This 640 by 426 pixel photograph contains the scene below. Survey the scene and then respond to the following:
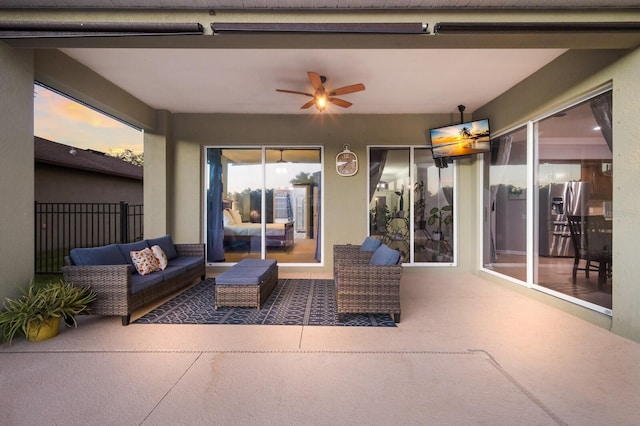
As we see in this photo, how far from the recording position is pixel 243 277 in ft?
13.0

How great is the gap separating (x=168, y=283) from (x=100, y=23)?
10.2ft

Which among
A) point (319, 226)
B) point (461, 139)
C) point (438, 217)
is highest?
point (461, 139)

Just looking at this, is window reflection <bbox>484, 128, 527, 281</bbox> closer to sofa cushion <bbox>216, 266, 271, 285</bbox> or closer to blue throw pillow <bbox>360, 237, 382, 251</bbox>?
blue throw pillow <bbox>360, 237, 382, 251</bbox>

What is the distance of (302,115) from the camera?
6367 mm

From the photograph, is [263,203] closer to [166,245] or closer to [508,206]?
[166,245]

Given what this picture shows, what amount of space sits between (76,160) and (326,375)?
945 centimetres

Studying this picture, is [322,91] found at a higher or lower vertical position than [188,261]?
higher

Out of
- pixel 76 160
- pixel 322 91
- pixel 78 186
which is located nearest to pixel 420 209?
pixel 322 91

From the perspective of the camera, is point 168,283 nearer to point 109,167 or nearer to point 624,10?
point 624,10

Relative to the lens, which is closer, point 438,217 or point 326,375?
A: point 326,375

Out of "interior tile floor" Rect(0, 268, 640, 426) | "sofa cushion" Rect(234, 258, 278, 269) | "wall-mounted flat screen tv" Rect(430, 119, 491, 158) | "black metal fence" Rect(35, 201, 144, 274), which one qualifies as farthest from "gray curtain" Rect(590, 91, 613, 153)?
"black metal fence" Rect(35, 201, 144, 274)

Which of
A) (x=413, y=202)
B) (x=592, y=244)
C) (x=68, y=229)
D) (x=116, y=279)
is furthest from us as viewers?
(x=68, y=229)

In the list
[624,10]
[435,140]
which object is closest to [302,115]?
[435,140]

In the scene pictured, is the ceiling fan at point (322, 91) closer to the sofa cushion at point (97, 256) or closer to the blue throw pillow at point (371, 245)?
the blue throw pillow at point (371, 245)
